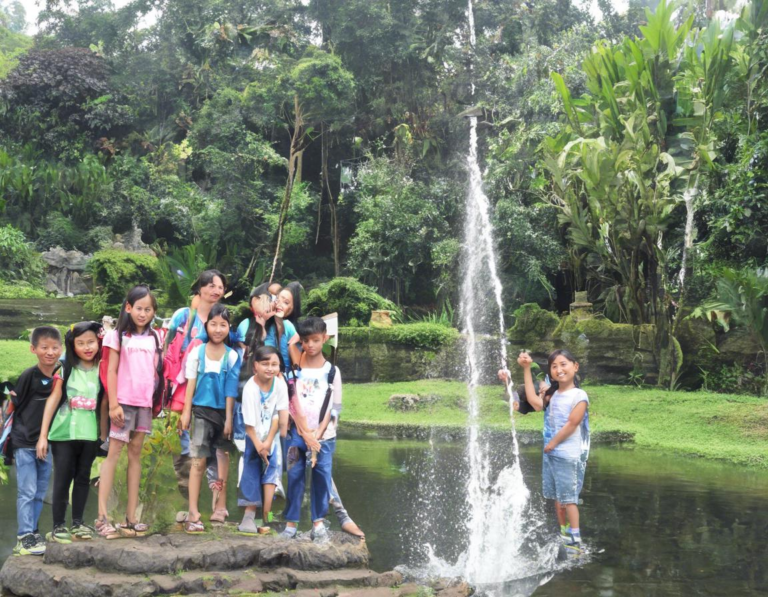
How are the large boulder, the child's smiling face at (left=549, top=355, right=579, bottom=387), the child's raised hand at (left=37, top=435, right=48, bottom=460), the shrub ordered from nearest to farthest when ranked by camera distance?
the child's raised hand at (left=37, top=435, right=48, bottom=460)
the child's smiling face at (left=549, top=355, right=579, bottom=387)
the shrub
the large boulder

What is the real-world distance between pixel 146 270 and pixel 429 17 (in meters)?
11.7

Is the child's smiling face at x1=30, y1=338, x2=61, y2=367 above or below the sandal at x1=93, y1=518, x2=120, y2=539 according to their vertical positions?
above

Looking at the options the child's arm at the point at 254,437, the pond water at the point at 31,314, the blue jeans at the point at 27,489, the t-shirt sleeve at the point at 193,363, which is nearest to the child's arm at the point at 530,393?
the child's arm at the point at 254,437

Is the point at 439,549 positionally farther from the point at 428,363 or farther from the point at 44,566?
the point at 428,363

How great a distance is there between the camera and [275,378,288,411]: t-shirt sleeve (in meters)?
4.94

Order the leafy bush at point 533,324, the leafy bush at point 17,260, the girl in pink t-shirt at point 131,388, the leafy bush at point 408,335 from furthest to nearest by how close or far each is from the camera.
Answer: the leafy bush at point 17,260
the leafy bush at point 408,335
the leafy bush at point 533,324
the girl in pink t-shirt at point 131,388

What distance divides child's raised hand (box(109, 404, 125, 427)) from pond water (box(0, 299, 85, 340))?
42.0 feet

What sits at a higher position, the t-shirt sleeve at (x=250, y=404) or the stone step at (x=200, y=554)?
the t-shirt sleeve at (x=250, y=404)

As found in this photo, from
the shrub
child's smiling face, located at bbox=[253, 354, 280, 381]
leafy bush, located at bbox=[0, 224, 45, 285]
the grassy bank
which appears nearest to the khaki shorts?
child's smiling face, located at bbox=[253, 354, 280, 381]

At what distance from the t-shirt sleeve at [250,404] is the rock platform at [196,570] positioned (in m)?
0.65

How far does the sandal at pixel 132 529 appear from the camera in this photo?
4590mm

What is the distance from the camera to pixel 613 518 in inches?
254

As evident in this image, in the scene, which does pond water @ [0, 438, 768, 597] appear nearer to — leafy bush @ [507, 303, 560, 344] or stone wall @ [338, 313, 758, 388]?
stone wall @ [338, 313, 758, 388]

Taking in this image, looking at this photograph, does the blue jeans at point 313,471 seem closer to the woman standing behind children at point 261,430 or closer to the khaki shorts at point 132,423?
the woman standing behind children at point 261,430
